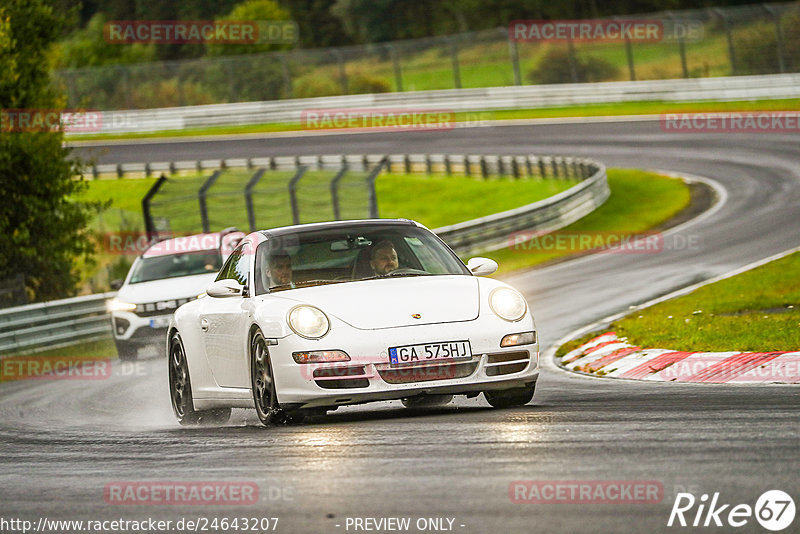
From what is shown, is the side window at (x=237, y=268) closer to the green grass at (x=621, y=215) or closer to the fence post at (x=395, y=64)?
the green grass at (x=621, y=215)

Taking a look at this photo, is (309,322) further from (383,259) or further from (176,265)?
(176,265)

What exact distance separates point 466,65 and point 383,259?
42.5 metres

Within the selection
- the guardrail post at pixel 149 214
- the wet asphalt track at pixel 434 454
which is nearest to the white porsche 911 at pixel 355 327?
the wet asphalt track at pixel 434 454

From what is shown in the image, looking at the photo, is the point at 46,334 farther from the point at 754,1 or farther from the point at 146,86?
the point at 754,1

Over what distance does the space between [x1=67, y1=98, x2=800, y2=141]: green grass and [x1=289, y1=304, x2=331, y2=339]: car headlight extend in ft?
116

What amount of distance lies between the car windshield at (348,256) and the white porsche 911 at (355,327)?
10 mm

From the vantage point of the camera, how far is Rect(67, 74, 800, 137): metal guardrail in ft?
144

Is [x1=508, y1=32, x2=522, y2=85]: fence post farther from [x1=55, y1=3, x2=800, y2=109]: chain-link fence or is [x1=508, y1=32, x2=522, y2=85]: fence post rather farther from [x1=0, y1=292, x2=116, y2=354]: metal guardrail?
[x1=0, y1=292, x2=116, y2=354]: metal guardrail

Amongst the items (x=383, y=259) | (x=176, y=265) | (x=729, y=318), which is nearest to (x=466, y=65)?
(x=176, y=265)

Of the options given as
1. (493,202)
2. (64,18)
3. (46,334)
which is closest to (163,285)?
(46,334)

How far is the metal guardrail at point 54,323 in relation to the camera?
20281 mm

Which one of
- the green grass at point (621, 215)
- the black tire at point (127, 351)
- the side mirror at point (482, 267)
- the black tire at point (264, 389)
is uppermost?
the side mirror at point (482, 267)

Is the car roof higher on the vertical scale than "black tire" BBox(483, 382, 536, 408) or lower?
higher

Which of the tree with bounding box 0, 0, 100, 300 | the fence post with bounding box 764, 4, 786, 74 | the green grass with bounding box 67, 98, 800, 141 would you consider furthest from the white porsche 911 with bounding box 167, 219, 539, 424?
the fence post with bounding box 764, 4, 786, 74
